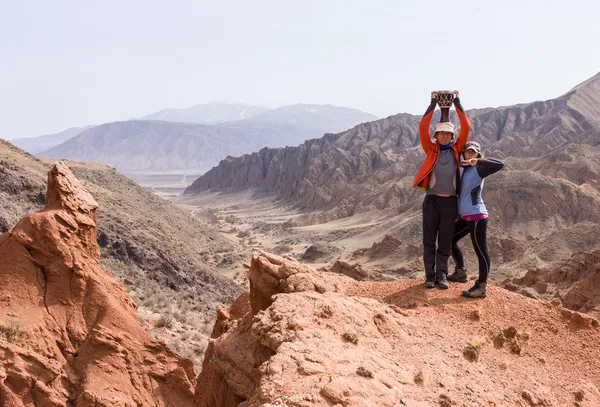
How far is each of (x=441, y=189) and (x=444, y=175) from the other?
0.19m

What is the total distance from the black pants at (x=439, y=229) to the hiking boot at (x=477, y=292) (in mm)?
455

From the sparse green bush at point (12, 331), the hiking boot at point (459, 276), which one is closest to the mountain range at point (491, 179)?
the hiking boot at point (459, 276)

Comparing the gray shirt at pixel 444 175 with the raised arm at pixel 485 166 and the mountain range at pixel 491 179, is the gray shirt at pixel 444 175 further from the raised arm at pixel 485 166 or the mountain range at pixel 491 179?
the mountain range at pixel 491 179

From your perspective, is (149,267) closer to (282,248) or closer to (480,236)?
(480,236)

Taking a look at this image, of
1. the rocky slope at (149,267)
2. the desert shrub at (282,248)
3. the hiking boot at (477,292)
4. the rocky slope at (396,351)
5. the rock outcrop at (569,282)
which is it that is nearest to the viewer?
the rocky slope at (396,351)

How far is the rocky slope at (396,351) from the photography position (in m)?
3.52

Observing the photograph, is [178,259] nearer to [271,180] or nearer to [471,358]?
[471,358]

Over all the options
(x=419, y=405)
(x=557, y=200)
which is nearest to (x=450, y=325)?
(x=419, y=405)

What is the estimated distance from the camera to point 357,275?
23.3 meters

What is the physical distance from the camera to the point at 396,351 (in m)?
4.44

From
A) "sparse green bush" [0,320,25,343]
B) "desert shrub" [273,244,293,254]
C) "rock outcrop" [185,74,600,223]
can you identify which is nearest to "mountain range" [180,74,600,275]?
"rock outcrop" [185,74,600,223]

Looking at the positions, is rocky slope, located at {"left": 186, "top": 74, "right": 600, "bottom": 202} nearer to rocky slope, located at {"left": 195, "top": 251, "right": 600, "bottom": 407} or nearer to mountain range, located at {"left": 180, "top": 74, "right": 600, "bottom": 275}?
mountain range, located at {"left": 180, "top": 74, "right": 600, "bottom": 275}

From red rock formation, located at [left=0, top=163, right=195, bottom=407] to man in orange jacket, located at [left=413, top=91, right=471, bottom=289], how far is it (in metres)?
3.55

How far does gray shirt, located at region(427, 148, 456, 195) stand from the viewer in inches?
250
